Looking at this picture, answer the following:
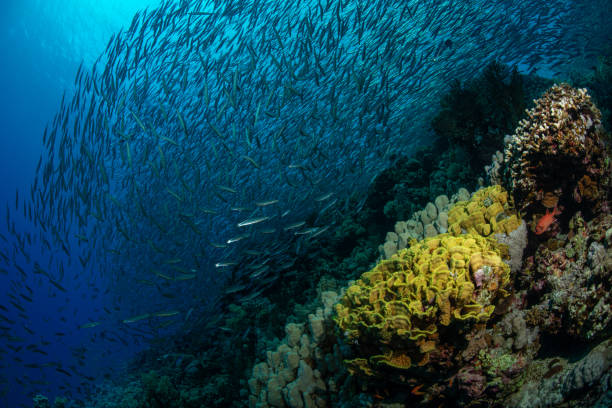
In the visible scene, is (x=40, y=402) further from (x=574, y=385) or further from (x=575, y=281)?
(x=575, y=281)

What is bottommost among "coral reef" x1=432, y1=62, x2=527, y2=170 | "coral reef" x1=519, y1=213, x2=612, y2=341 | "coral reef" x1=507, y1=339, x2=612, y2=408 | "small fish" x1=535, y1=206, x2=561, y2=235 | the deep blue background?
"coral reef" x1=507, y1=339, x2=612, y2=408

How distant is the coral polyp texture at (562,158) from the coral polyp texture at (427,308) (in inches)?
48.8

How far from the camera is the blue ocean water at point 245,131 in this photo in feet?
29.5

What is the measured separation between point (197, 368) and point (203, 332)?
2453 mm

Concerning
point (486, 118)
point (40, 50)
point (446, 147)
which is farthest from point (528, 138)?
A: point (40, 50)

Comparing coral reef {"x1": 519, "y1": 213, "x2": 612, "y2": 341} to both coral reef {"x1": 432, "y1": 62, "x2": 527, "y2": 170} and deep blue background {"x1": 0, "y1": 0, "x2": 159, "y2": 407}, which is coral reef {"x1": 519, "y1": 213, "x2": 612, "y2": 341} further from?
deep blue background {"x1": 0, "y1": 0, "x2": 159, "y2": 407}

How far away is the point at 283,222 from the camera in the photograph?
39.2ft

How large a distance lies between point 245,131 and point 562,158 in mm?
6594

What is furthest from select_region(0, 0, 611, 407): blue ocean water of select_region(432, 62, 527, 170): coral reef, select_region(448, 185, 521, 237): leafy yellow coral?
select_region(448, 185, 521, 237): leafy yellow coral

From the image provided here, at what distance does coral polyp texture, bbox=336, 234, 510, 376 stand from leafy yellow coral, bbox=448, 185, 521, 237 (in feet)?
2.39

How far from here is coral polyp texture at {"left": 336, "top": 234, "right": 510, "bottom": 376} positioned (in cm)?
242

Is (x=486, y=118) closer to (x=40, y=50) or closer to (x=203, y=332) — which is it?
(x=203, y=332)

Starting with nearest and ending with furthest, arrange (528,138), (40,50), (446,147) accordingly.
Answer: (528,138)
(446,147)
(40,50)

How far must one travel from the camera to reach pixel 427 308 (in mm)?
2420
